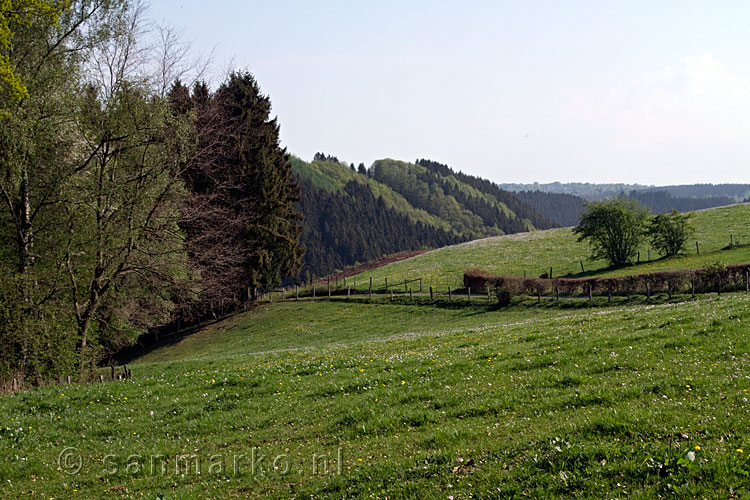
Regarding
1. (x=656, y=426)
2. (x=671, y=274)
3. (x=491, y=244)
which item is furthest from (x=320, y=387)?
(x=491, y=244)

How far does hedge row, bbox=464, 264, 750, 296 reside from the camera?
35500mm

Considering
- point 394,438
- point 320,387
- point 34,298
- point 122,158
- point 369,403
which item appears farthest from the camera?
point 122,158

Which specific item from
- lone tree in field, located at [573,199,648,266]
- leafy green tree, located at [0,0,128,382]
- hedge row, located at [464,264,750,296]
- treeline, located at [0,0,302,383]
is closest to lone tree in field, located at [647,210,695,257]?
lone tree in field, located at [573,199,648,266]

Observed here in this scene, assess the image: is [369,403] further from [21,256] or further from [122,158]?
[122,158]

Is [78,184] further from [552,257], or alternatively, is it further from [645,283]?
[552,257]

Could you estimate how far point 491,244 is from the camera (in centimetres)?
8862

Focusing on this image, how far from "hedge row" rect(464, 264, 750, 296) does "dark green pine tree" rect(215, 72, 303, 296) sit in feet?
78.7

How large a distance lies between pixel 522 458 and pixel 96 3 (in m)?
26.2

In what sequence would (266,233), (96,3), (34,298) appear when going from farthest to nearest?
(266,233)
(96,3)
(34,298)

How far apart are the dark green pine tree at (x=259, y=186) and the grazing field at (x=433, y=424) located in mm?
38694

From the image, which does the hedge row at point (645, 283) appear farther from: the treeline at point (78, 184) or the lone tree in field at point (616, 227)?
the treeline at point (78, 184)

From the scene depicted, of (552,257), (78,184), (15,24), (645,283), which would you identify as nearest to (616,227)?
(552,257)

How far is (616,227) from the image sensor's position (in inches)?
2169

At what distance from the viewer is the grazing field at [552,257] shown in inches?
2043
